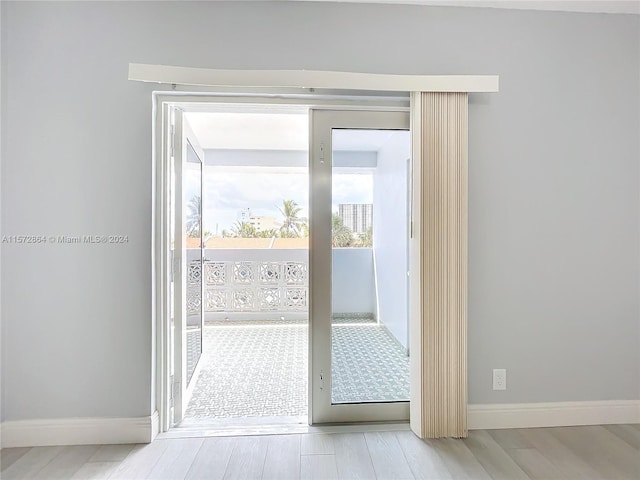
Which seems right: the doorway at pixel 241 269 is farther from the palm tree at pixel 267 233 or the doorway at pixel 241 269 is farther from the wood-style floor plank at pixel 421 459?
the wood-style floor plank at pixel 421 459

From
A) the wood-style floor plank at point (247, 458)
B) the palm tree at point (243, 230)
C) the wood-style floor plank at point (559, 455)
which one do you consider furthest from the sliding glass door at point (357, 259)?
the palm tree at point (243, 230)

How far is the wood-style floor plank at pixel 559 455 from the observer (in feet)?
5.85

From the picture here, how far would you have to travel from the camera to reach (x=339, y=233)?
7.51ft

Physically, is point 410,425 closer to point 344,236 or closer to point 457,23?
point 344,236

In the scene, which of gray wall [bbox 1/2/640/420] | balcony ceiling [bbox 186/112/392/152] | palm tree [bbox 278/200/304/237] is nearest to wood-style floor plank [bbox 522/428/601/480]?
gray wall [bbox 1/2/640/420]

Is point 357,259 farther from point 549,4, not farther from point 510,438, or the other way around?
point 549,4

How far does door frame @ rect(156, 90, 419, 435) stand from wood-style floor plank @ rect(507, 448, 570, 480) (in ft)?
2.08

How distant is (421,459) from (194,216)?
2.25 metres

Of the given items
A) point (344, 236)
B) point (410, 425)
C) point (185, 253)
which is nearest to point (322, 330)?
point (344, 236)

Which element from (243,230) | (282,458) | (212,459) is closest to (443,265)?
(282,458)

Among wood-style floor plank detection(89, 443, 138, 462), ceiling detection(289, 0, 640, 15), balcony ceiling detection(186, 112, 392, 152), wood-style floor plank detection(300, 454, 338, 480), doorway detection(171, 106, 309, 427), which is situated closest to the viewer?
wood-style floor plank detection(300, 454, 338, 480)

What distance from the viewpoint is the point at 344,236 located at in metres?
2.30

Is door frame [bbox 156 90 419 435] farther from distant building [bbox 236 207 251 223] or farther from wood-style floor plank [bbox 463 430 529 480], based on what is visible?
distant building [bbox 236 207 251 223]

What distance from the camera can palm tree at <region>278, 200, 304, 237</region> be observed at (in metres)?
5.61
